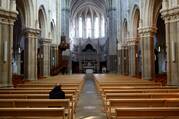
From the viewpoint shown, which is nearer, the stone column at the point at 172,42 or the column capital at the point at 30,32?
the stone column at the point at 172,42

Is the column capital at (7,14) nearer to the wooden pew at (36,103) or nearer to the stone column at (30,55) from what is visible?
the stone column at (30,55)

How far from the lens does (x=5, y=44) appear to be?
1602 cm

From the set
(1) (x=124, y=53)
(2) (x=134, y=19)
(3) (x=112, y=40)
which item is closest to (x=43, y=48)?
(2) (x=134, y=19)

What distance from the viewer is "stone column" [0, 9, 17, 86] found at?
16016 mm

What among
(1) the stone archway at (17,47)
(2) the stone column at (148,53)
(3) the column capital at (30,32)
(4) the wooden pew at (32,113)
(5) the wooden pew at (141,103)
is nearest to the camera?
(4) the wooden pew at (32,113)

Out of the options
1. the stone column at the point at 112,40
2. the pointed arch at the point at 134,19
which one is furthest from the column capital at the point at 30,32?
the stone column at the point at 112,40

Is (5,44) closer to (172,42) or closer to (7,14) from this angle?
(7,14)

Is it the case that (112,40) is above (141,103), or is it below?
above

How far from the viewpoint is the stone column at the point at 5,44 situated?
16016 mm

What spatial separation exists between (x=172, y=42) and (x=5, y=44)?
942 cm

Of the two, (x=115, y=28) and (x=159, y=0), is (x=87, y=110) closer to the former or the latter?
(x=159, y=0)

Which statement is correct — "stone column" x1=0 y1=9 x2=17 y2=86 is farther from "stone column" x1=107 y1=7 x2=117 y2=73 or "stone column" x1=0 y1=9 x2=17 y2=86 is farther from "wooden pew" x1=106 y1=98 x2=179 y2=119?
"stone column" x1=107 y1=7 x2=117 y2=73

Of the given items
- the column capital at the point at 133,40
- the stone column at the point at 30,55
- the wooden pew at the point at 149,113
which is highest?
the column capital at the point at 133,40

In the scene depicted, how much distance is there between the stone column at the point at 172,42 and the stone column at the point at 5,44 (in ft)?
29.2
